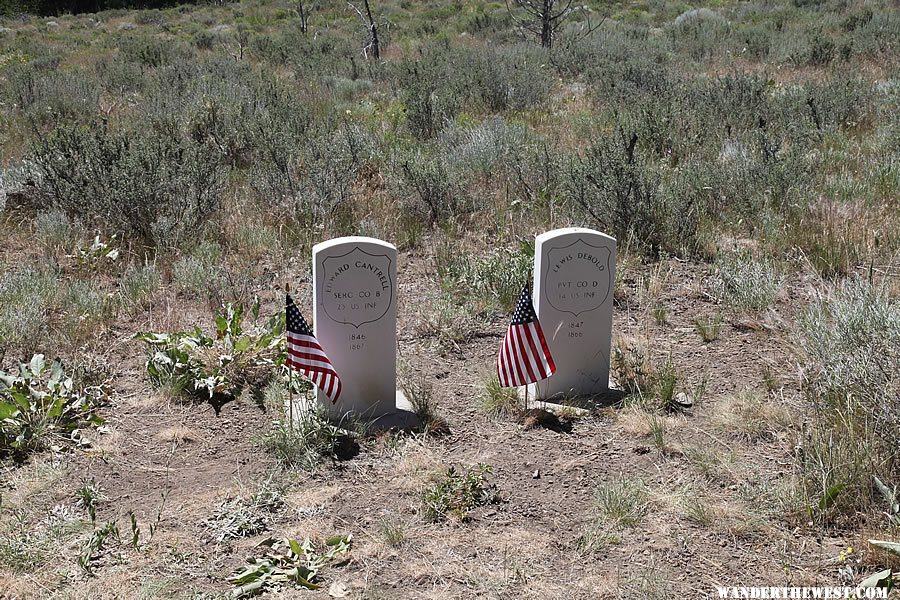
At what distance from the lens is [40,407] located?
15.5ft

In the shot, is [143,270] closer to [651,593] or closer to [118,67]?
[651,593]

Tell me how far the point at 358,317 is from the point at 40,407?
194cm

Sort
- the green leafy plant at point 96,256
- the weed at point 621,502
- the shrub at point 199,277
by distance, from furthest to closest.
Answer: the green leafy plant at point 96,256 → the shrub at point 199,277 → the weed at point 621,502

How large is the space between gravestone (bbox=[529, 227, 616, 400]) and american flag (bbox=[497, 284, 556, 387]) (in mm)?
287

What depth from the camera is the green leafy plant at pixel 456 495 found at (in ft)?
12.6

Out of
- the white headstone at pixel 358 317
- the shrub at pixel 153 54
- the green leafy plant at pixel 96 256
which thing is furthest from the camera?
the shrub at pixel 153 54

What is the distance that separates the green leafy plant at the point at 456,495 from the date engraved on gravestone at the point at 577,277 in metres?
1.26

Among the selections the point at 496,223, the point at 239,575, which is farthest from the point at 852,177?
the point at 239,575

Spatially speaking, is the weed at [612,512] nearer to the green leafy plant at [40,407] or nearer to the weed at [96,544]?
the weed at [96,544]

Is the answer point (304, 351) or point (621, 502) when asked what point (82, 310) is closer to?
point (304, 351)

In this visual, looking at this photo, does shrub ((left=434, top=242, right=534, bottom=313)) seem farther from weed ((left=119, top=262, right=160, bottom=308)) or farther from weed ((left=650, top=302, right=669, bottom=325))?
weed ((left=119, top=262, right=160, bottom=308))

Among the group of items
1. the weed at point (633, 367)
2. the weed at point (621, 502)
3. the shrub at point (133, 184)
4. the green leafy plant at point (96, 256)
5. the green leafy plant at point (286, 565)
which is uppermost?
the shrub at point (133, 184)

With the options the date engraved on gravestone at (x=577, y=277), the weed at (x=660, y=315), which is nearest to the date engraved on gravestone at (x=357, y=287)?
the date engraved on gravestone at (x=577, y=277)

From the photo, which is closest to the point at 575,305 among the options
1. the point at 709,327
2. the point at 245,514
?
the point at 709,327
